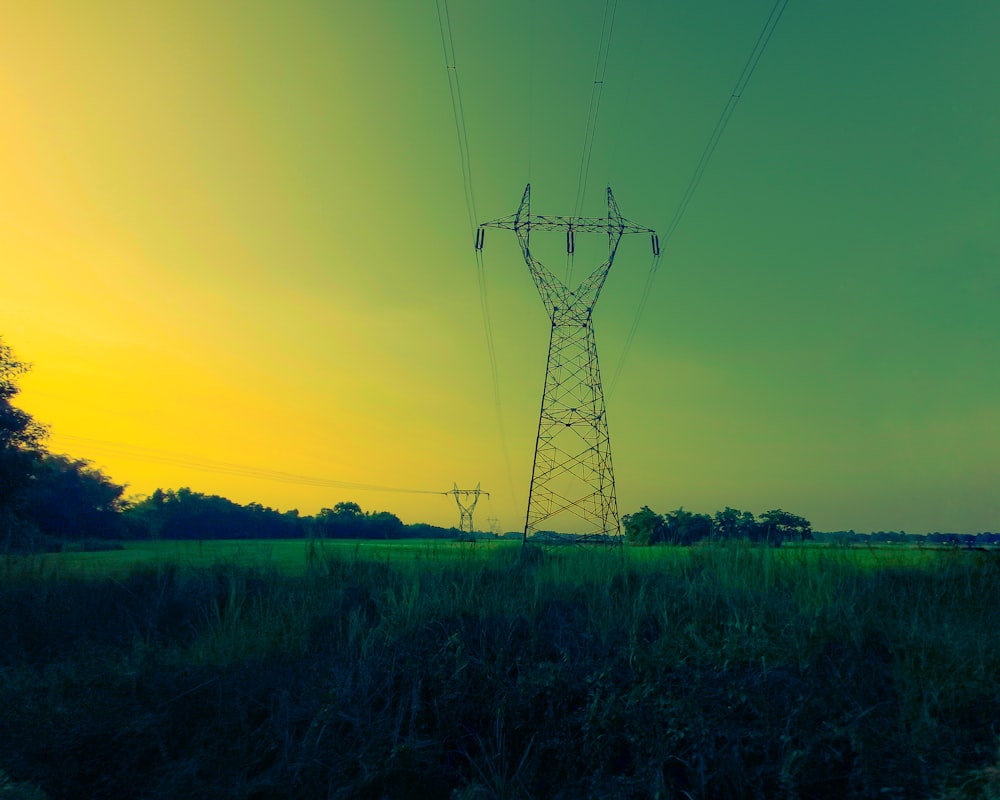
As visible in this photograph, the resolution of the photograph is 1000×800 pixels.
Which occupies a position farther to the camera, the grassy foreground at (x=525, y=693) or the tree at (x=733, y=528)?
the tree at (x=733, y=528)

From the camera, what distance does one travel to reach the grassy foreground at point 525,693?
22.6ft

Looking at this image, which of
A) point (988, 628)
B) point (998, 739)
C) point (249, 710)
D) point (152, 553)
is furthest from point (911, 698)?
point (152, 553)

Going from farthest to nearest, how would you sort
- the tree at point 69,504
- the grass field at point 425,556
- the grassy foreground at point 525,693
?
the tree at point 69,504 < the grass field at point 425,556 < the grassy foreground at point 525,693

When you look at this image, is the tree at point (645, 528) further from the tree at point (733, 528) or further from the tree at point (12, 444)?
the tree at point (12, 444)

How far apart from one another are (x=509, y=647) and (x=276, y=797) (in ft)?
12.3

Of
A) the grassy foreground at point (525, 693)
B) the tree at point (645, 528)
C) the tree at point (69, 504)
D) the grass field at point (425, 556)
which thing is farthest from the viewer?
the tree at point (69, 504)

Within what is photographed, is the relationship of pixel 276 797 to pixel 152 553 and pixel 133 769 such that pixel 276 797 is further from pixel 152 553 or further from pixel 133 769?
pixel 152 553

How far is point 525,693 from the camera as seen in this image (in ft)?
27.0

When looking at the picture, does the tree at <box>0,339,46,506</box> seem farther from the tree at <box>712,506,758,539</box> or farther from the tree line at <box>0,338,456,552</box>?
the tree at <box>712,506,758,539</box>

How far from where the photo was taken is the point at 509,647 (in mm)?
9672

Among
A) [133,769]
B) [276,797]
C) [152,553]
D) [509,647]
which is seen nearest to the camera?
[276,797]

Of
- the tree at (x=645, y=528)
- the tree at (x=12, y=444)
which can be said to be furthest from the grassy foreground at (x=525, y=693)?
the tree at (x=12, y=444)

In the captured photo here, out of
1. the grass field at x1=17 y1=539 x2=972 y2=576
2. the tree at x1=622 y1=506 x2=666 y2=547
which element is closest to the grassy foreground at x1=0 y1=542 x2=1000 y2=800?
the grass field at x1=17 y1=539 x2=972 y2=576

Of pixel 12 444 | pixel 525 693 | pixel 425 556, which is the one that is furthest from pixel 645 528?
pixel 12 444
